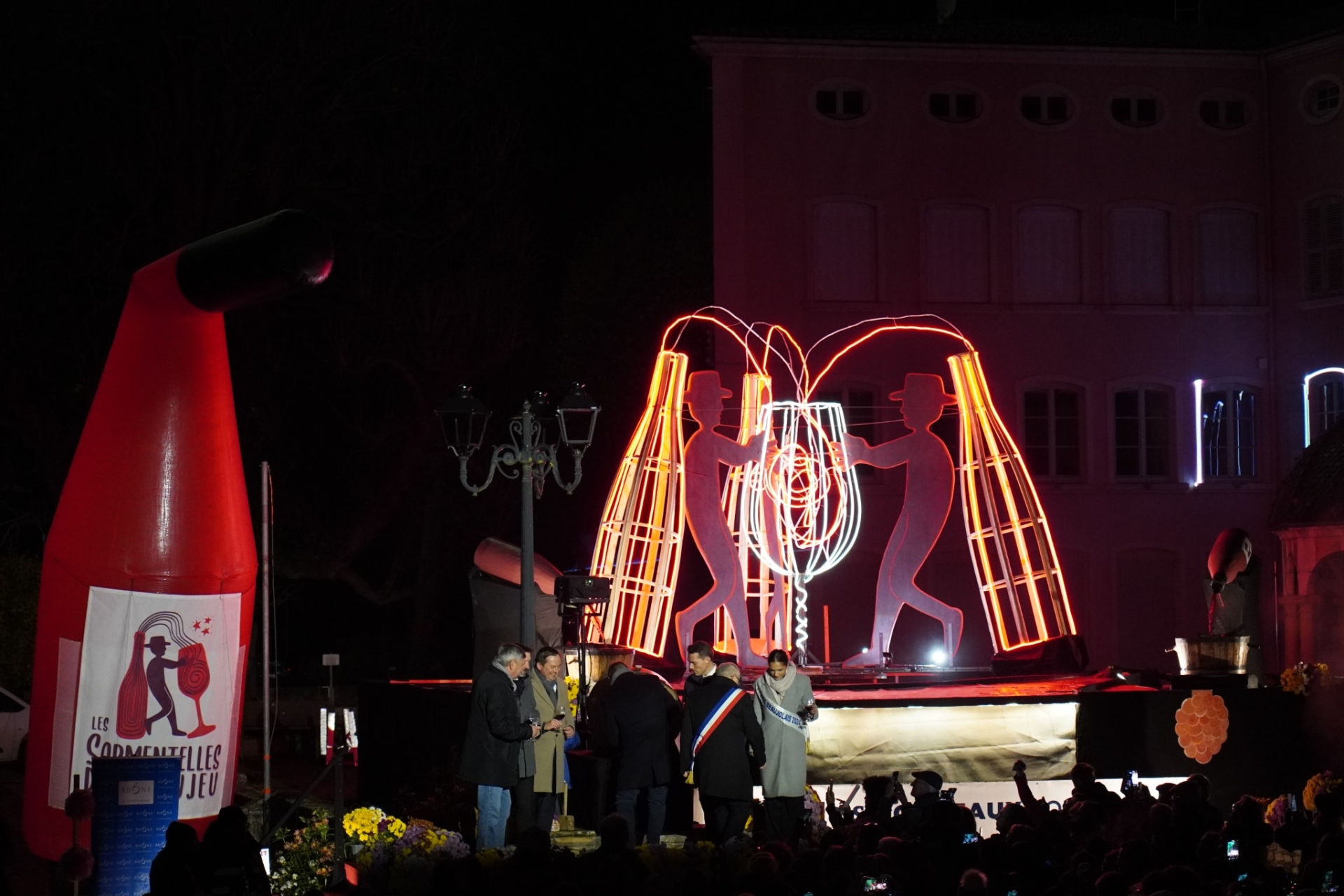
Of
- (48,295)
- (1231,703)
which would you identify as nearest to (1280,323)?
(1231,703)

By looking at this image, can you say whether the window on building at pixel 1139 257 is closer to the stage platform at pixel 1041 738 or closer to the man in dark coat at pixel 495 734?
the stage platform at pixel 1041 738

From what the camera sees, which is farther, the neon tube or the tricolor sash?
the neon tube

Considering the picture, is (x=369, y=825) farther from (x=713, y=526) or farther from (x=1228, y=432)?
(x=1228, y=432)

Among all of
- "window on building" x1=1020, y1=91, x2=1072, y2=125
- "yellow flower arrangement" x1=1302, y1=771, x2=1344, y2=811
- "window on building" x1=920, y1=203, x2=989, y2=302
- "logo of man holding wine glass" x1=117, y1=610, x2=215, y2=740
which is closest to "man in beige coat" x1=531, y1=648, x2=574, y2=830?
"logo of man holding wine glass" x1=117, y1=610, x2=215, y2=740

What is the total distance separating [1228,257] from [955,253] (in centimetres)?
443

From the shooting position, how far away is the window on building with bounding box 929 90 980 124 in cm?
2988

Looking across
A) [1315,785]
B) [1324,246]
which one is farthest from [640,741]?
[1324,246]

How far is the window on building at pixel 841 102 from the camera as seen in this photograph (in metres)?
29.7

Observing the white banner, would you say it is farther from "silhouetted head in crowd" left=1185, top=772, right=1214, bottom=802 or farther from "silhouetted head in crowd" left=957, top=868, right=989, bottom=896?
"silhouetted head in crowd" left=957, top=868, right=989, bottom=896

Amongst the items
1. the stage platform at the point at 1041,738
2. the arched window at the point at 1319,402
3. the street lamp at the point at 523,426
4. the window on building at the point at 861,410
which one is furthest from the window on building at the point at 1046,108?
the street lamp at the point at 523,426

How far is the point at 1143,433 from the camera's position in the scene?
2977 centimetres

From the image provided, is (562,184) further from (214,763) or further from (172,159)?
(214,763)

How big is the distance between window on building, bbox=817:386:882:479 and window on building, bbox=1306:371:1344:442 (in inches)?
259

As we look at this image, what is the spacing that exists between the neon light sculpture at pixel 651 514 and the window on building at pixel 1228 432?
13.9 metres
